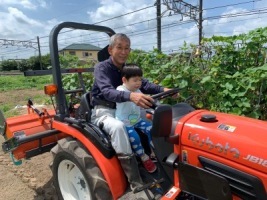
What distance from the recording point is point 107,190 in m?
2.36

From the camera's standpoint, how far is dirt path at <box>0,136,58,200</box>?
322 cm

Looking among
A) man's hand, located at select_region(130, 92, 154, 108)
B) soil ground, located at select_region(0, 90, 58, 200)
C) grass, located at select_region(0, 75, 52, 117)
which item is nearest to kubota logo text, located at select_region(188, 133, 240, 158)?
man's hand, located at select_region(130, 92, 154, 108)

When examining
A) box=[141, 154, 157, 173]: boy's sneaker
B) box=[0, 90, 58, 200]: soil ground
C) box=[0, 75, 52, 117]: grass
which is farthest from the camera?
box=[0, 75, 52, 117]: grass

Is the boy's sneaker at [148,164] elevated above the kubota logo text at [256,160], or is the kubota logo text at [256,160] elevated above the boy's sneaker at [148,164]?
the kubota logo text at [256,160]

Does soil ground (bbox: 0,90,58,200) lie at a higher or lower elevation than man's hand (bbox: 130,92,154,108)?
lower

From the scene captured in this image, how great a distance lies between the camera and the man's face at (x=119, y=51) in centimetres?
271

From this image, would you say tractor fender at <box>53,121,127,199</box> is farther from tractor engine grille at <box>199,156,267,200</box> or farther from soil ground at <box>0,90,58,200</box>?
soil ground at <box>0,90,58,200</box>

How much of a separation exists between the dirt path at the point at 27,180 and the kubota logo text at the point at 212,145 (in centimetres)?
194

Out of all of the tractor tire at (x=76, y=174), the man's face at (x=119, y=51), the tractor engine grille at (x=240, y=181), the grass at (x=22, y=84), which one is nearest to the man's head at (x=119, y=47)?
the man's face at (x=119, y=51)

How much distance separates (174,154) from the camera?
2.03 metres

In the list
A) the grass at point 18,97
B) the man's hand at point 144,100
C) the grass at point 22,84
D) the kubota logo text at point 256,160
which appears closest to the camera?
the kubota logo text at point 256,160

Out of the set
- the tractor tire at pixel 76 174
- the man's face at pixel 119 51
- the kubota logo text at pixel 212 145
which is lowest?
the tractor tire at pixel 76 174

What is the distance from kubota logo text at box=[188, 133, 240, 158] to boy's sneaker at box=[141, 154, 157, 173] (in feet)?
1.79

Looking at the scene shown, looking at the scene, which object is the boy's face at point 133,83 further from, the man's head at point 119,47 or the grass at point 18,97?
the grass at point 18,97
